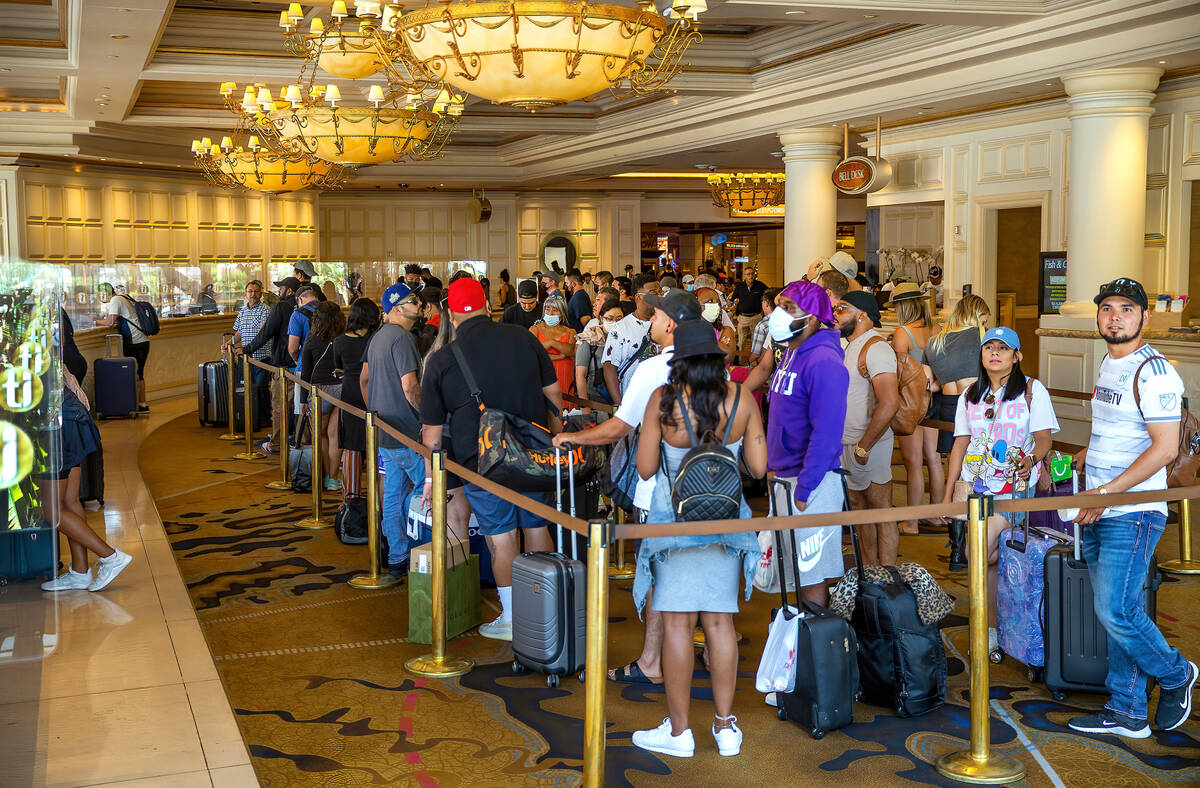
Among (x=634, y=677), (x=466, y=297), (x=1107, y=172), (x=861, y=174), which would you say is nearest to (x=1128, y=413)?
(x=634, y=677)

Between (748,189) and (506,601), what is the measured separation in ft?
52.1

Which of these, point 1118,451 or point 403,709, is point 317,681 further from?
point 1118,451

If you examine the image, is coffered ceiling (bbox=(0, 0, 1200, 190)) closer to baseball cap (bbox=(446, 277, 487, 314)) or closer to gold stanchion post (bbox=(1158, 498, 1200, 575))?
baseball cap (bbox=(446, 277, 487, 314))

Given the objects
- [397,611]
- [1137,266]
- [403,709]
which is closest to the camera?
[403,709]

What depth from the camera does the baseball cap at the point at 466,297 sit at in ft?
16.7

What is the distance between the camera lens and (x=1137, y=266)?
31.6 feet

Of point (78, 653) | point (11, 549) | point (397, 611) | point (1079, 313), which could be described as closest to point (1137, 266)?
point (1079, 313)

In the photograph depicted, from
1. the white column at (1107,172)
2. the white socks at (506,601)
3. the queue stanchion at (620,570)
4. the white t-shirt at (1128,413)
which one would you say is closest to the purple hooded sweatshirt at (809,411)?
the white t-shirt at (1128,413)

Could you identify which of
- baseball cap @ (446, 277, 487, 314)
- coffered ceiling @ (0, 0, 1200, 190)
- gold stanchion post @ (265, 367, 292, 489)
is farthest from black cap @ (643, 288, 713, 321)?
gold stanchion post @ (265, 367, 292, 489)

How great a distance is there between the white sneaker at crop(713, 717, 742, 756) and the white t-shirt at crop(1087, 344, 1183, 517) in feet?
4.87

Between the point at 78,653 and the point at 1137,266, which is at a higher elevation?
the point at 1137,266

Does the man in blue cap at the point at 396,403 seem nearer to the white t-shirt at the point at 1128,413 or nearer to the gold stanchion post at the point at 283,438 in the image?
the gold stanchion post at the point at 283,438

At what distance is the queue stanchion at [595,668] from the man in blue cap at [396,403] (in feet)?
10.1

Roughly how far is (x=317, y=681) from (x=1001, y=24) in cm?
736
